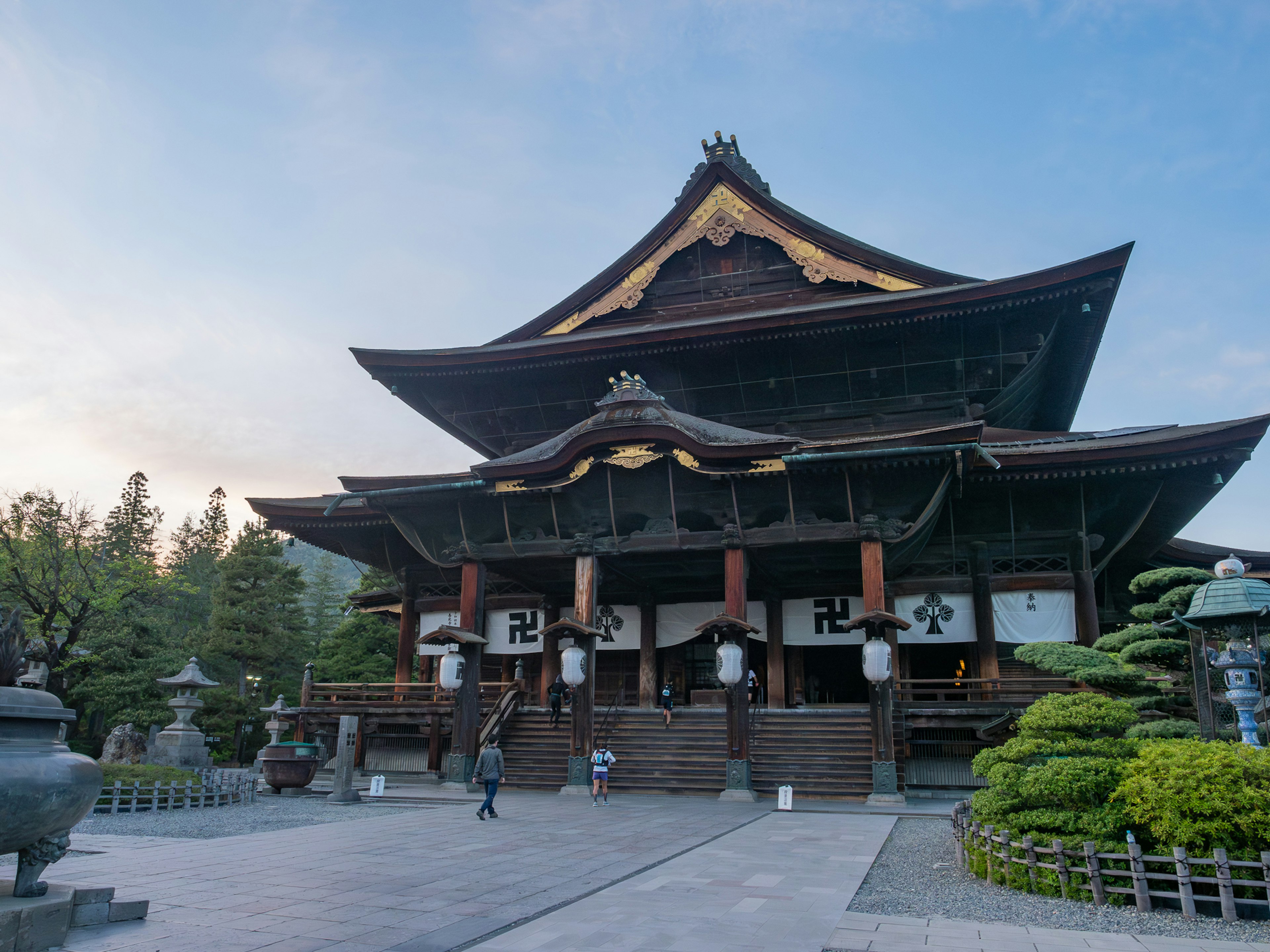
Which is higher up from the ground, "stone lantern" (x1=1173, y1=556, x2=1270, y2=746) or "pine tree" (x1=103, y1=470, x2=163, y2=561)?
"pine tree" (x1=103, y1=470, x2=163, y2=561)

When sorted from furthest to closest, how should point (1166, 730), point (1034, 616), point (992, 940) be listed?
point (1034, 616)
point (1166, 730)
point (992, 940)

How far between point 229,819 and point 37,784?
10.3 m

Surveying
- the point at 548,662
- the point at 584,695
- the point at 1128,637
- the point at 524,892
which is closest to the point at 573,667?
the point at 584,695

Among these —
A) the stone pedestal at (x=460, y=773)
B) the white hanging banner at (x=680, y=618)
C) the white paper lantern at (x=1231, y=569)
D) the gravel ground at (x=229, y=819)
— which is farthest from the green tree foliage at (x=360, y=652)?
the white paper lantern at (x=1231, y=569)

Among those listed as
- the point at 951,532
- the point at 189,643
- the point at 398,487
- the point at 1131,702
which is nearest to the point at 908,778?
the point at 951,532

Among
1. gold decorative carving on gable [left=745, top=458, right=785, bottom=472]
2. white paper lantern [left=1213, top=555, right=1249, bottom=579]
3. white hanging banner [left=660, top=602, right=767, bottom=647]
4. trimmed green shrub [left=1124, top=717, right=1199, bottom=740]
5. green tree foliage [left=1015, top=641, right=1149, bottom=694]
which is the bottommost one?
trimmed green shrub [left=1124, top=717, right=1199, bottom=740]

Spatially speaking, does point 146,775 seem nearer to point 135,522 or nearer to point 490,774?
point 490,774

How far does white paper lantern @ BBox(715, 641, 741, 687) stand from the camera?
17.9 meters

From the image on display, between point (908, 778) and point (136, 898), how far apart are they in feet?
52.3

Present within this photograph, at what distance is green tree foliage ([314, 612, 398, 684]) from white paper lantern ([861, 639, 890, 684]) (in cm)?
3483

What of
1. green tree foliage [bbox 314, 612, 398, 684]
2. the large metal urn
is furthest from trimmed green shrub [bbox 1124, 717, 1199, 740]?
green tree foliage [bbox 314, 612, 398, 684]

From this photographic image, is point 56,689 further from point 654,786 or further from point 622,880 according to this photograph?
point 622,880

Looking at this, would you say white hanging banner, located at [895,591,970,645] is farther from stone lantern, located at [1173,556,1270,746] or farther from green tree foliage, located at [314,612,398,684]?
green tree foliage, located at [314,612,398,684]

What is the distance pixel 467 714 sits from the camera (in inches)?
776
